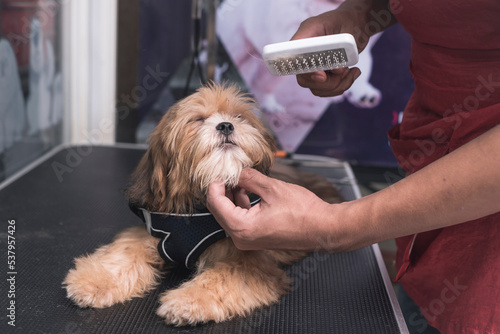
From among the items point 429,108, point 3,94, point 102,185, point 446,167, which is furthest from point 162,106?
point 446,167

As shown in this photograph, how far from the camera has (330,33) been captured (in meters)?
1.23

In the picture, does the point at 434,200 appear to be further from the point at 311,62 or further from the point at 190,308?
the point at 190,308

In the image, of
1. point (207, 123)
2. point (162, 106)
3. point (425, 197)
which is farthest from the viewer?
point (162, 106)

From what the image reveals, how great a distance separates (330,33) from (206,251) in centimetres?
66

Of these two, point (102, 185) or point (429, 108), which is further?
point (102, 185)

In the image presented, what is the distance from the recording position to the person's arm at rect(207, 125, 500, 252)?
31.8 inches

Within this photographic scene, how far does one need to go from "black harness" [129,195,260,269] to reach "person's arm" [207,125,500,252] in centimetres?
35

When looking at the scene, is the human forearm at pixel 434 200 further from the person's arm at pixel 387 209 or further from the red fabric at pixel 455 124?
the red fabric at pixel 455 124

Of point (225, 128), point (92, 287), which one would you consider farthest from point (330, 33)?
point (92, 287)

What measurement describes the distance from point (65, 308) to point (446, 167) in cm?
90

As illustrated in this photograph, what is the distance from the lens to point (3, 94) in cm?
257

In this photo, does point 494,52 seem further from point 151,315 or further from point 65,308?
point 65,308

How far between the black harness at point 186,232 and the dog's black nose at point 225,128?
0.62 feet

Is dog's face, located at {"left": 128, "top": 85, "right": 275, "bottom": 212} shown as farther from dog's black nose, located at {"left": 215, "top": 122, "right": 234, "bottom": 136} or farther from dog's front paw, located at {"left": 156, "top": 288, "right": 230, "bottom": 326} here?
dog's front paw, located at {"left": 156, "top": 288, "right": 230, "bottom": 326}
